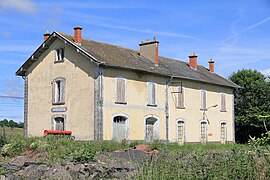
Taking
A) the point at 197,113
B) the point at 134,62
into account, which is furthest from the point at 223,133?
the point at 134,62

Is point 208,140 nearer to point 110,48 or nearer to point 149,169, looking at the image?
point 110,48

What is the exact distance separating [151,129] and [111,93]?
441 centimetres

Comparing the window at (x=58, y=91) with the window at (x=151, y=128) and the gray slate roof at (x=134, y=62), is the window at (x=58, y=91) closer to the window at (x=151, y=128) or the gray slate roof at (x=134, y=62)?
the gray slate roof at (x=134, y=62)

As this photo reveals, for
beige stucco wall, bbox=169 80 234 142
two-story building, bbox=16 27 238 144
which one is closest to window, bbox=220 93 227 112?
beige stucco wall, bbox=169 80 234 142

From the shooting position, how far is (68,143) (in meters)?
19.2

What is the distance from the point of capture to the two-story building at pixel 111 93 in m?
25.5

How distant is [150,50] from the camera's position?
3048 centimetres

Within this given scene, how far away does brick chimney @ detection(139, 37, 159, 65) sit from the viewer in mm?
30109

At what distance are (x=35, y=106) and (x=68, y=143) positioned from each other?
10.7 m

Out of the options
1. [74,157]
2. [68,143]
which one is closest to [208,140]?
[68,143]

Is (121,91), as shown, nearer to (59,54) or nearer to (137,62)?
(137,62)

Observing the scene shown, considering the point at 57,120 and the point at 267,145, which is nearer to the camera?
the point at 267,145

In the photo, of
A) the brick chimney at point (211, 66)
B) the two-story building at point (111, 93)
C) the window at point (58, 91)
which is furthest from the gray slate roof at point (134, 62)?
the window at point (58, 91)

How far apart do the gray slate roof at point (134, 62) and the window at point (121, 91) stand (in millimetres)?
982
